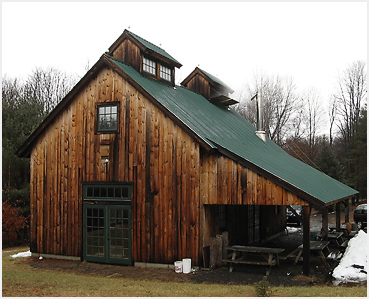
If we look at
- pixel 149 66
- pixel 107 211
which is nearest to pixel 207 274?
pixel 107 211

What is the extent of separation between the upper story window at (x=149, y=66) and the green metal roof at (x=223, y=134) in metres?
0.52

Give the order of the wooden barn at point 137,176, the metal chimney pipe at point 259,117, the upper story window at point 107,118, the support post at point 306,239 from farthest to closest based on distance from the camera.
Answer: the metal chimney pipe at point 259,117, the upper story window at point 107,118, the wooden barn at point 137,176, the support post at point 306,239

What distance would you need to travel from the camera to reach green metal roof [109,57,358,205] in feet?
41.4

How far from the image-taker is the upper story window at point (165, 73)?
17.4 meters

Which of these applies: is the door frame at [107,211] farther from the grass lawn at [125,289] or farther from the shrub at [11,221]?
the shrub at [11,221]

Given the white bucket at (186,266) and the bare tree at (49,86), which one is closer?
the white bucket at (186,266)

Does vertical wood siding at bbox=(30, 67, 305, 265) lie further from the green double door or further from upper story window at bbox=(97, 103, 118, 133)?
the green double door

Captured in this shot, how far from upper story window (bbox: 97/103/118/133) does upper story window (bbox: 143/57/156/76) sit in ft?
9.47

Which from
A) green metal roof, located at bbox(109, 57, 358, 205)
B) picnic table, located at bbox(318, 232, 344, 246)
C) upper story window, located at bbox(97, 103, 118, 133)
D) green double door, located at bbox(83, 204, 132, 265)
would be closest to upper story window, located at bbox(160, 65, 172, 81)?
green metal roof, located at bbox(109, 57, 358, 205)

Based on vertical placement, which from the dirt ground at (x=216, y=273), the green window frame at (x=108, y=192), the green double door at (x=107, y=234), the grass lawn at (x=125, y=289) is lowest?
the dirt ground at (x=216, y=273)

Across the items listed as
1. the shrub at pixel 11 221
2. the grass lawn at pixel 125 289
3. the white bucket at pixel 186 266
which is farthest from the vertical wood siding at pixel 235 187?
the shrub at pixel 11 221

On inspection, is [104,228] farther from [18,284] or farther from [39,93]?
[39,93]

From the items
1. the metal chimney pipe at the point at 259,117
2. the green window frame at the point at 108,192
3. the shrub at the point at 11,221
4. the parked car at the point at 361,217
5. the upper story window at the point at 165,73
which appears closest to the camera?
the green window frame at the point at 108,192

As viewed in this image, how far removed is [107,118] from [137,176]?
96.6 inches
